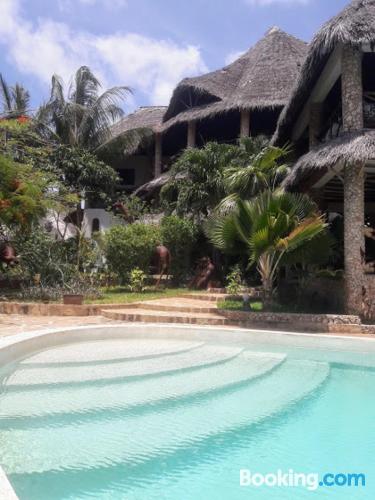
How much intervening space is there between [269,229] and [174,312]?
9.13ft

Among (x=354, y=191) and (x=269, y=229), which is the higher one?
(x=354, y=191)

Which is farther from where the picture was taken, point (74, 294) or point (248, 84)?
point (248, 84)

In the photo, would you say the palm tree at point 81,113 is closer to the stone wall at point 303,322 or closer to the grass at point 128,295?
the grass at point 128,295

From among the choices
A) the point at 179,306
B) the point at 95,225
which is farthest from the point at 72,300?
the point at 95,225

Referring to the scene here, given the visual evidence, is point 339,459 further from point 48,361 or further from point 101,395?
point 48,361

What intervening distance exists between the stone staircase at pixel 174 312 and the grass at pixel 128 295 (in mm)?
555

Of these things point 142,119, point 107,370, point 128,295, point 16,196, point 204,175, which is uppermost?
point 142,119

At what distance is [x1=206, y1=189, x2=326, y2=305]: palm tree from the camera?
8.76 m

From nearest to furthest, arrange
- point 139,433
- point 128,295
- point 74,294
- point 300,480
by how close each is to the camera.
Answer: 1. point 300,480
2. point 139,433
3. point 74,294
4. point 128,295

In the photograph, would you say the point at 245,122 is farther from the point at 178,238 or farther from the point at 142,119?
the point at 142,119

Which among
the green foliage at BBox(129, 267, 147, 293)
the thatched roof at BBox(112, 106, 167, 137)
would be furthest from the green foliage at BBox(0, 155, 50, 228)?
the thatched roof at BBox(112, 106, 167, 137)

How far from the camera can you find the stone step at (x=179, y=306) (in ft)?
32.9

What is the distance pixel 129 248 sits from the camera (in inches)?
503

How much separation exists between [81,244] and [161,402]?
9.52m
